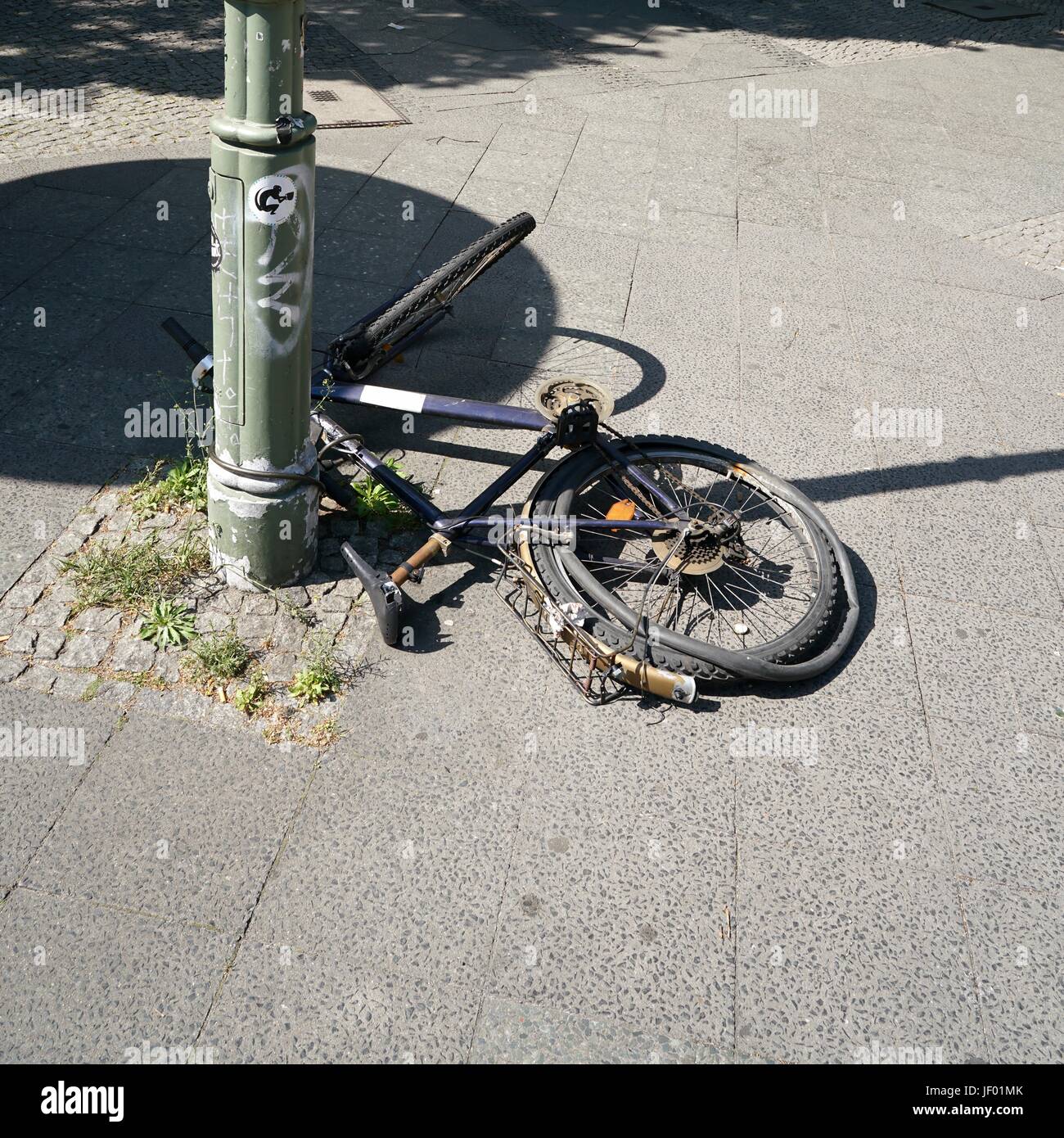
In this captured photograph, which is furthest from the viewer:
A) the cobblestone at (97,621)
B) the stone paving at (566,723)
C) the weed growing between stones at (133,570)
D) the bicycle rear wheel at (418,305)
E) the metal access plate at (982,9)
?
the metal access plate at (982,9)

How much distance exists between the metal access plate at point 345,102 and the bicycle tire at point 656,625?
5857 mm

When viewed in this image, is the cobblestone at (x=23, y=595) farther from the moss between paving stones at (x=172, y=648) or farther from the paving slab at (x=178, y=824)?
the paving slab at (x=178, y=824)

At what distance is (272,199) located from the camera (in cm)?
368

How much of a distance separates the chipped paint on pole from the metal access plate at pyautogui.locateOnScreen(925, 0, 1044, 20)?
606 inches

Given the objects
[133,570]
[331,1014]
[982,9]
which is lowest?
[331,1014]

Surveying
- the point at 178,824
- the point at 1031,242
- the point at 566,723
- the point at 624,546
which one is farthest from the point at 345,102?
the point at 178,824

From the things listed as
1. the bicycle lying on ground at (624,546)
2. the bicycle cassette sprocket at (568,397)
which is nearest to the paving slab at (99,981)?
the bicycle lying on ground at (624,546)

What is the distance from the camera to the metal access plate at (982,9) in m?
15.6

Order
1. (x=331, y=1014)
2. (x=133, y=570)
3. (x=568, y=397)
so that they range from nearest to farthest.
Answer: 1. (x=331, y=1014)
2. (x=133, y=570)
3. (x=568, y=397)

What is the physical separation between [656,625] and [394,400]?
5.98ft

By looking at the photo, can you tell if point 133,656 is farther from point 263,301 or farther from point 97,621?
point 263,301

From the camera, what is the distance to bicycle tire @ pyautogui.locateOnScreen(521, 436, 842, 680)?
14.0 feet

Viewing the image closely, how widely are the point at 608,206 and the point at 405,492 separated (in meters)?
4.67
